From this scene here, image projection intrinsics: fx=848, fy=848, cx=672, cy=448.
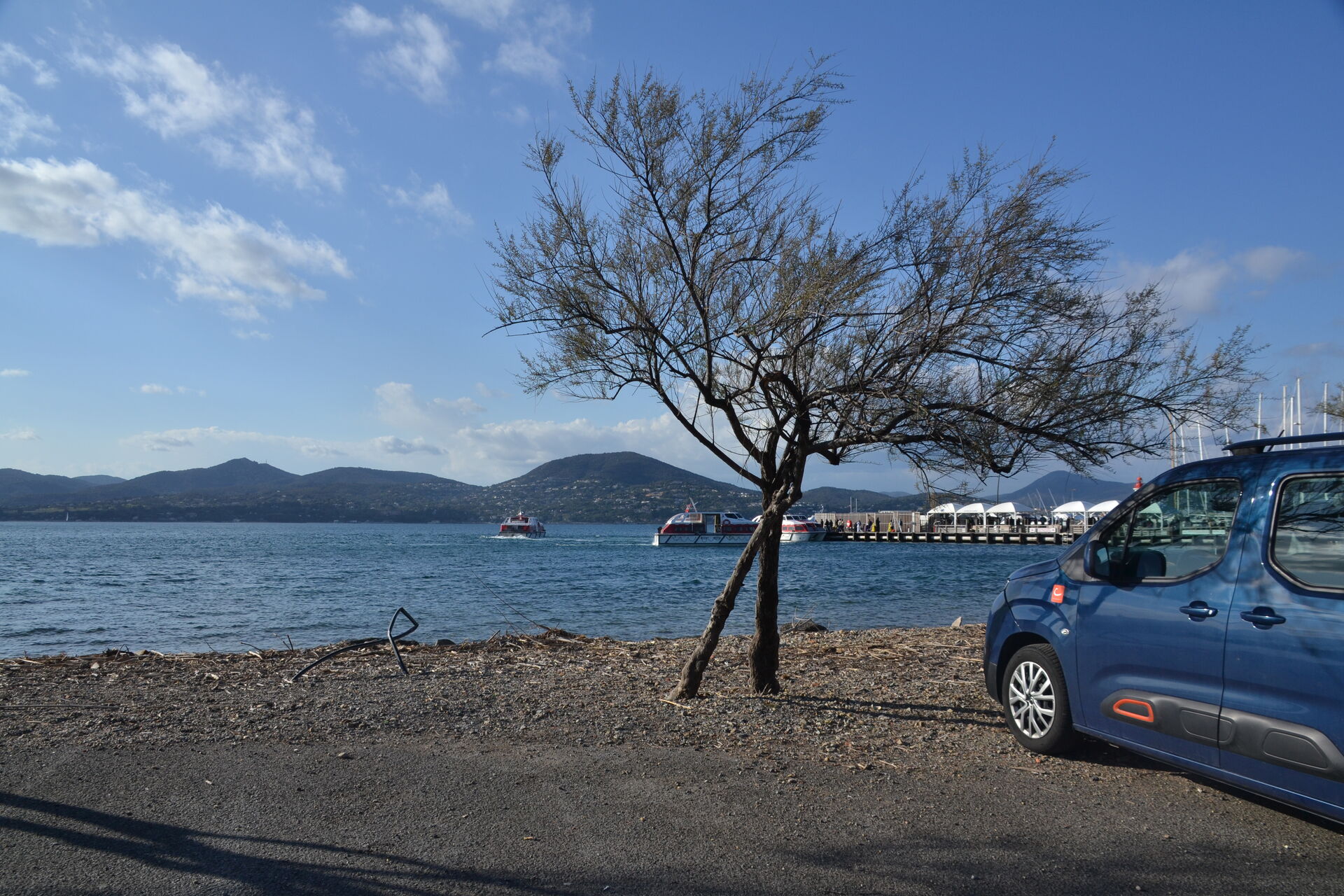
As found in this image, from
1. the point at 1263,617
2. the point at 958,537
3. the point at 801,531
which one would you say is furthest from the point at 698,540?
the point at 1263,617

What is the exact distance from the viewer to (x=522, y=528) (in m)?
118

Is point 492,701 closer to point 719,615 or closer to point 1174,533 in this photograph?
point 719,615

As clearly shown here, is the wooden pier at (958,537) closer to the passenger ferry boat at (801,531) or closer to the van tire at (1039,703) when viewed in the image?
the passenger ferry boat at (801,531)

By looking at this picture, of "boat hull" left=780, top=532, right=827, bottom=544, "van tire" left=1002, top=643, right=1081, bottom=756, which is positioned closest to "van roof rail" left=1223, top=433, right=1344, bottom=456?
"van tire" left=1002, top=643, right=1081, bottom=756

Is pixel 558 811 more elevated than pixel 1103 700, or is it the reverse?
pixel 1103 700

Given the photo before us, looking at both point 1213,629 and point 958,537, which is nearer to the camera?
point 1213,629

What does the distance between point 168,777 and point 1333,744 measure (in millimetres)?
6040

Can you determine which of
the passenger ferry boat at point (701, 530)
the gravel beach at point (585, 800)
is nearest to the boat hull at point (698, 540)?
the passenger ferry boat at point (701, 530)

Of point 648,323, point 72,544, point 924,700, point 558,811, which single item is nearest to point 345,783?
point 558,811

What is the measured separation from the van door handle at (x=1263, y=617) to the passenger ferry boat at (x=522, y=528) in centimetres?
11488

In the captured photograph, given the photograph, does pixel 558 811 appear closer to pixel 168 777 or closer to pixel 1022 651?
pixel 168 777

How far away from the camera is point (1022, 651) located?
5898mm

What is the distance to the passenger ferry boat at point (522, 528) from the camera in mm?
117125

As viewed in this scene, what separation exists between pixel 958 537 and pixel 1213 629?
333ft
